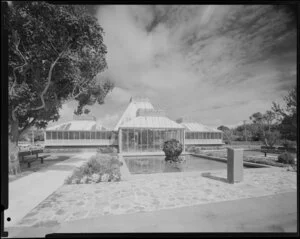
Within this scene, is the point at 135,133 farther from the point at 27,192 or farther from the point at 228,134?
the point at 228,134

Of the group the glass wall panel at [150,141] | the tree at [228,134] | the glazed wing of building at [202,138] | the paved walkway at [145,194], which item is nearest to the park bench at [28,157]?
the paved walkway at [145,194]

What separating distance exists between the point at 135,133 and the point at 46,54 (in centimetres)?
1147

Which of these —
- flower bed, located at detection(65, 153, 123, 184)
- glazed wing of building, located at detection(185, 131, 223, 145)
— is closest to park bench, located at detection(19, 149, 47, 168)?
flower bed, located at detection(65, 153, 123, 184)

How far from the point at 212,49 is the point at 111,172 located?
22.6 ft

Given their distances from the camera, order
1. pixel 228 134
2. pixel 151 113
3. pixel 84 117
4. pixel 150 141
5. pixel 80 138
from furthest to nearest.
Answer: pixel 228 134 < pixel 84 117 < pixel 80 138 < pixel 151 113 < pixel 150 141

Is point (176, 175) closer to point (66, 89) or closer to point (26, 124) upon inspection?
point (66, 89)

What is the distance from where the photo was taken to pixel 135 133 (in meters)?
16.5

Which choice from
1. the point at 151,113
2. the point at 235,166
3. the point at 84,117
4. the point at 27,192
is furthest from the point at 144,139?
the point at 27,192

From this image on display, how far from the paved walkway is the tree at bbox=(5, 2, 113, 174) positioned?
3.97 m

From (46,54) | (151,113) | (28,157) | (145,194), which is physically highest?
(46,54)

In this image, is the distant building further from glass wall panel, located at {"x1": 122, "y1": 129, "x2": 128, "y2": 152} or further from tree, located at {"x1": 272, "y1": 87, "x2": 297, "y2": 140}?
tree, located at {"x1": 272, "y1": 87, "x2": 297, "y2": 140}

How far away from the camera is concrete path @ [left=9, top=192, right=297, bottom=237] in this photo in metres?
2.95

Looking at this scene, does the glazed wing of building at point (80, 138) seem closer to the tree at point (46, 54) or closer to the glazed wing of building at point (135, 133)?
the glazed wing of building at point (135, 133)

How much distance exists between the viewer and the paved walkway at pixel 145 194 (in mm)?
3537
